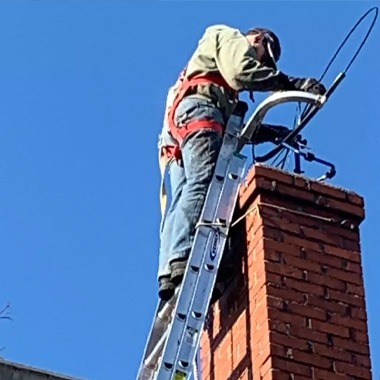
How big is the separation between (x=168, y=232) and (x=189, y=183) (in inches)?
11.8

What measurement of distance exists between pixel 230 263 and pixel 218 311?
34 centimetres

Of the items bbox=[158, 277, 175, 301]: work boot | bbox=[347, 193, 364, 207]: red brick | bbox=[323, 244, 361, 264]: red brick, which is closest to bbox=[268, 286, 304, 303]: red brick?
bbox=[323, 244, 361, 264]: red brick

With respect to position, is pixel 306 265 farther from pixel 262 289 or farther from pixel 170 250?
pixel 170 250

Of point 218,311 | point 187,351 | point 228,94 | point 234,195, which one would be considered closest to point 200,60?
point 228,94

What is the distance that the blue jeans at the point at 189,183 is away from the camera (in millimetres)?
6688

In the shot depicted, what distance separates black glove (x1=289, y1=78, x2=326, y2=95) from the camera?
6.96 metres

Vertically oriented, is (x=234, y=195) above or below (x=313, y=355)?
above

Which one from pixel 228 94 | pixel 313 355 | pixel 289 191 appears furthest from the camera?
pixel 228 94

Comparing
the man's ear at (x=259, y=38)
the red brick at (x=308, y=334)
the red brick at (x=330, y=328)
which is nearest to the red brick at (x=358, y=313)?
the red brick at (x=330, y=328)

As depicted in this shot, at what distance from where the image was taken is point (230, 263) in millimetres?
6828

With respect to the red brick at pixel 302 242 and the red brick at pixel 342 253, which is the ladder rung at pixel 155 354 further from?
the red brick at pixel 342 253

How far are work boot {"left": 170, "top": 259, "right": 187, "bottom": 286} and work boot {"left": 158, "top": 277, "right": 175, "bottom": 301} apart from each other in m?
0.04

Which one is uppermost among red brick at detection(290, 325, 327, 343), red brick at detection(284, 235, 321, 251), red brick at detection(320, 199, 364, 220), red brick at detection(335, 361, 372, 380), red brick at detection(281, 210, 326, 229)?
red brick at detection(320, 199, 364, 220)

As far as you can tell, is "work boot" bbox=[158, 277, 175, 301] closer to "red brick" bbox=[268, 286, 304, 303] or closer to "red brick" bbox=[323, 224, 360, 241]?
"red brick" bbox=[268, 286, 304, 303]
